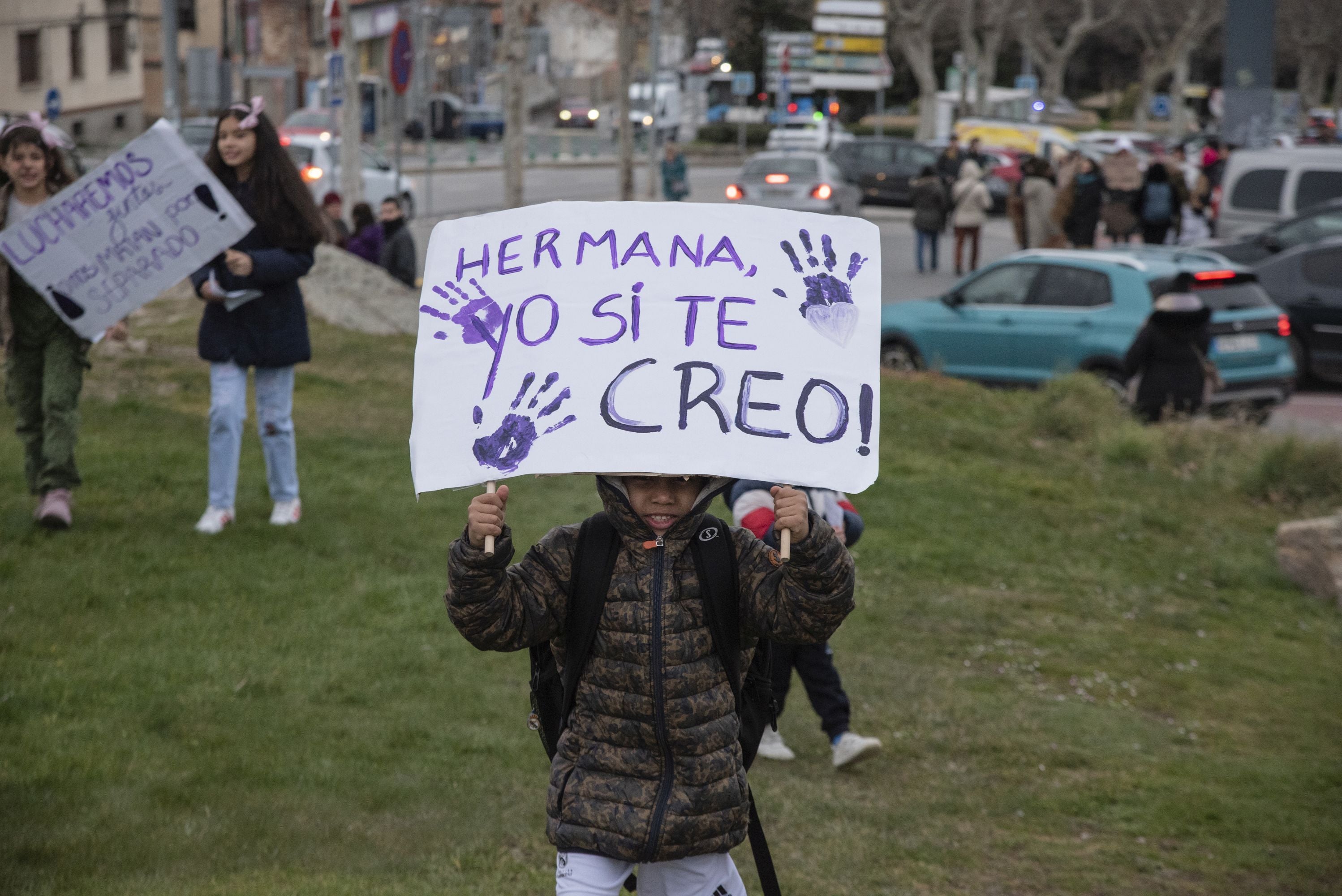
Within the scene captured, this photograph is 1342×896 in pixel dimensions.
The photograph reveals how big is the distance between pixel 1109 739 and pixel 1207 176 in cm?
2583

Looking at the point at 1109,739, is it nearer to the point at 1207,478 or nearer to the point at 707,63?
the point at 1207,478

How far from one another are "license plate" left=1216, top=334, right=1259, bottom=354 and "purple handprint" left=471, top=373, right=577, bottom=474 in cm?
1106

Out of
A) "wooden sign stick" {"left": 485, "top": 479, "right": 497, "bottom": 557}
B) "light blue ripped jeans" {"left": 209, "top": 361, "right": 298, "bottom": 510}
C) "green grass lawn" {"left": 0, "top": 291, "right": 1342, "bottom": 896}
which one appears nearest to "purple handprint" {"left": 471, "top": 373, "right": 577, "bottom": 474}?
"wooden sign stick" {"left": 485, "top": 479, "right": 497, "bottom": 557}

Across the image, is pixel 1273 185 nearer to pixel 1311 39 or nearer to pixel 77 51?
pixel 77 51

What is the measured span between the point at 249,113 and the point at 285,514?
201 cm

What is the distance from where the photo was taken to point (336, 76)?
2122 centimetres

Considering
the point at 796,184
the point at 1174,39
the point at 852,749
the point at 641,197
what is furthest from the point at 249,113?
the point at 1174,39

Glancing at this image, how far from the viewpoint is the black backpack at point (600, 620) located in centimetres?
322

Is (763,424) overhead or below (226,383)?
overhead

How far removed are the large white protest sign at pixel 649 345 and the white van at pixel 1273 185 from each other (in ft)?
63.4

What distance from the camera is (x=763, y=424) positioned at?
3256mm

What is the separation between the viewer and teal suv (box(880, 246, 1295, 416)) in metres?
13.4

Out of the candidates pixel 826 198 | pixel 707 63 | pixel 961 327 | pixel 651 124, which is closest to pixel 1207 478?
pixel 961 327

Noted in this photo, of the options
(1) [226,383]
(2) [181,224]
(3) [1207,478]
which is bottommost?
(3) [1207,478]
